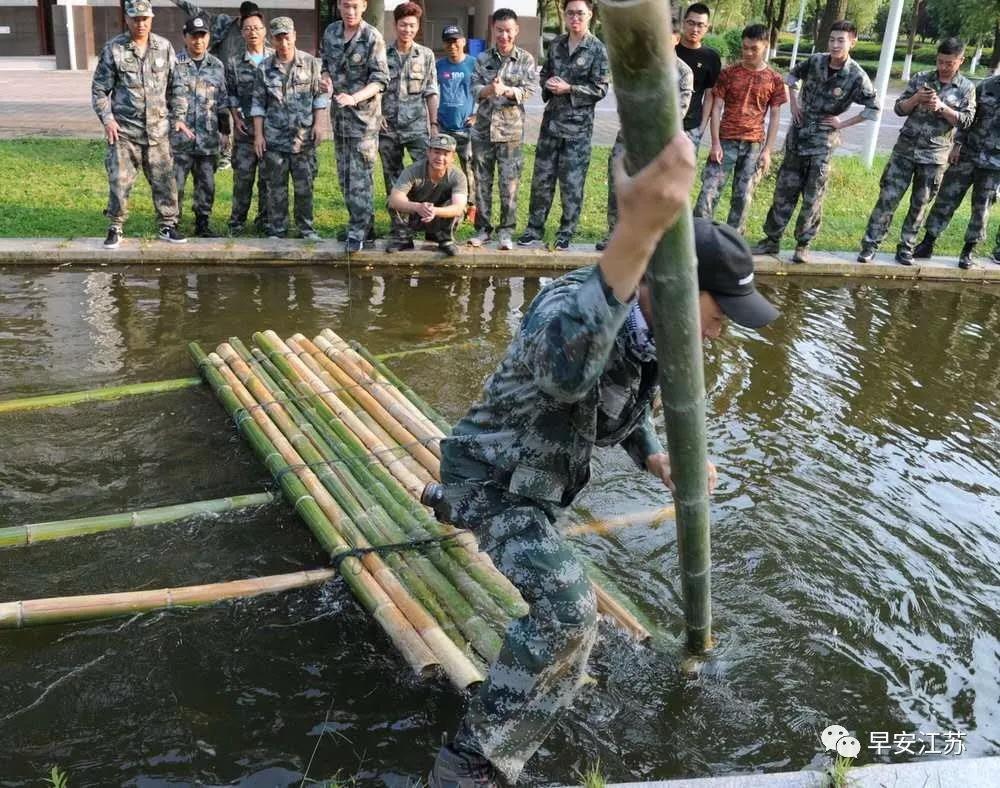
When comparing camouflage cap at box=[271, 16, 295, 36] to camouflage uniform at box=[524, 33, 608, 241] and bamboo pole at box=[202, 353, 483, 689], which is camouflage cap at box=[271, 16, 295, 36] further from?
bamboo pole at box=[202, 353, 483, 689]

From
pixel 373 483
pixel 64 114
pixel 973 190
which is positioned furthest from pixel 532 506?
pixel 64 114

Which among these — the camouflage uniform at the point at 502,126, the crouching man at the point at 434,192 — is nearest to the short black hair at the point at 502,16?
the camouflage uniform at the point at 502,126

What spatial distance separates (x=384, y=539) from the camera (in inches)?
154

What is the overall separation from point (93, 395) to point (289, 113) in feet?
12.3

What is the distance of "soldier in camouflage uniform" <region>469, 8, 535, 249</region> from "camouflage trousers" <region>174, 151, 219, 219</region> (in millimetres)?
2382

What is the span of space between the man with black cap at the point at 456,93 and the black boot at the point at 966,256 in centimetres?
478

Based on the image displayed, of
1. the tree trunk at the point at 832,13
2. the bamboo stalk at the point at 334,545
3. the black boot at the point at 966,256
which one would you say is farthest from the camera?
the tree trunk at the point at 832,13

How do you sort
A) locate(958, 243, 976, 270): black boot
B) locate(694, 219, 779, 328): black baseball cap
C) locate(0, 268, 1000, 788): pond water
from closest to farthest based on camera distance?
locate(694, 219, 779, 328): black baseball cap → locate(0, 268, 1000, 788): pond water → locate(958, 243, 976, 270): black boot

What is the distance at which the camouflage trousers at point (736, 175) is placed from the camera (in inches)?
343

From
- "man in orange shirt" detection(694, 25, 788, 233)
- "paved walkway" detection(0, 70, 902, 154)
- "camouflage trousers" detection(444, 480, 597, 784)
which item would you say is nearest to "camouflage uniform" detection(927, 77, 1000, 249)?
"man in orange shirt" detection(694, 25, 788, 233)

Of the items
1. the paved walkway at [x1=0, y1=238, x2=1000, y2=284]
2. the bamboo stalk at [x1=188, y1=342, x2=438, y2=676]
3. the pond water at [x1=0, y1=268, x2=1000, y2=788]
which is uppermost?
the paved walkway at [x1=0, y1=238, x2=1000, y2=284]

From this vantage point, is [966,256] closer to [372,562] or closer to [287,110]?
[287,110]

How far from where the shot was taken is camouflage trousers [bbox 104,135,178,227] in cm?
793

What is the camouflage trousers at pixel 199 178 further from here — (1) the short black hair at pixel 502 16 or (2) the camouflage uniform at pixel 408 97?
(1) the short black hair at pixel 502 16
